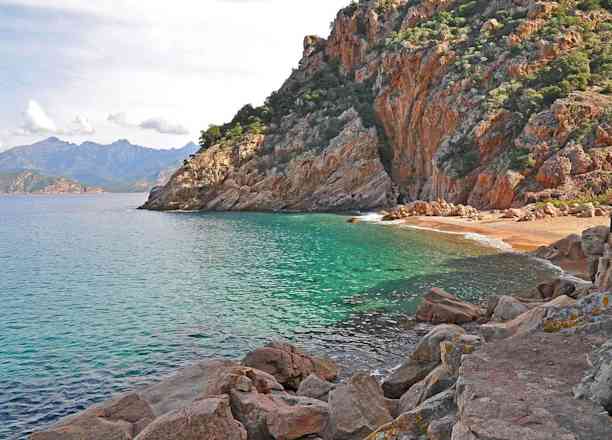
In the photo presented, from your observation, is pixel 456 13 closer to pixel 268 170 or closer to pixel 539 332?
pixel 268 170

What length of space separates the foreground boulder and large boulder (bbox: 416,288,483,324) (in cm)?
1394

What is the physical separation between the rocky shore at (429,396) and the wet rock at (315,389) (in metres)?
0.04

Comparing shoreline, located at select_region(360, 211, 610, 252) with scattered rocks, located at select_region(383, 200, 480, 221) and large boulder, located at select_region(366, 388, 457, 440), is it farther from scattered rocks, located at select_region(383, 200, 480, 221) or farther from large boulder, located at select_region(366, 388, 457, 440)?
large boulder, located at select_region(366, 388, 457, 440)

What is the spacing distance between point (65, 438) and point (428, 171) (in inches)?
3254

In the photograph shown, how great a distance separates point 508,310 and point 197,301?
17.9 m

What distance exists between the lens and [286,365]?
15547 mm

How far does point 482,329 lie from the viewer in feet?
43.3

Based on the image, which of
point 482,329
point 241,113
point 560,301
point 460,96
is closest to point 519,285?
point 560,301

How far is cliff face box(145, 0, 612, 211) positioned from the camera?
63.4 meters

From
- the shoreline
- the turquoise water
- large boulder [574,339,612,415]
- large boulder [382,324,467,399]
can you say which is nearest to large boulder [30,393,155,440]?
the turquoise water

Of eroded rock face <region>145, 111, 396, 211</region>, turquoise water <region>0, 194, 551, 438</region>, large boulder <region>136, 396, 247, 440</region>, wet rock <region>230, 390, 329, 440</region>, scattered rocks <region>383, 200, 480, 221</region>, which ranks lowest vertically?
turquoise water <region>0, 194, 551, 438</region>

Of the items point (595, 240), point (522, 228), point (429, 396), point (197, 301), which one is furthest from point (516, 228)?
point (429, 396)

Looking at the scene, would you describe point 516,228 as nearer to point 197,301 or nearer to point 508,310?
point 508,310

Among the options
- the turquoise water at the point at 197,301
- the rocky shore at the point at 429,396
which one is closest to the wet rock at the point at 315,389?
the rocky shore at the point at 429,396
